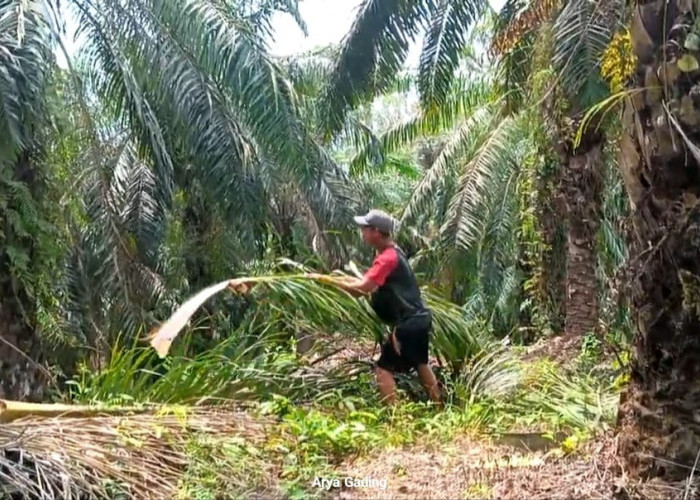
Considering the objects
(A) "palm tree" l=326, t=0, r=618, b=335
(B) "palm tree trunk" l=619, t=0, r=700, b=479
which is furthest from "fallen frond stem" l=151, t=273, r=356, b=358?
(A) "palm tree" l=326, t=0, r=618, b=335

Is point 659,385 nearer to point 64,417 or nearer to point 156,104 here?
point 64,417

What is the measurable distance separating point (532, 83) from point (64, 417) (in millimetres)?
6433

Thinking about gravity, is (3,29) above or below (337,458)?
above

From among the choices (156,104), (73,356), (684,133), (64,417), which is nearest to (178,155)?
(156,104)

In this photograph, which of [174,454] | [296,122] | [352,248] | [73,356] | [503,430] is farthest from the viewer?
[352,248]

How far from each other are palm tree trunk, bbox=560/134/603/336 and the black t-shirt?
10.2ft

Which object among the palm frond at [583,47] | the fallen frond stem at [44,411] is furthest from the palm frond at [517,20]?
the fallen frond stem at [44,411]

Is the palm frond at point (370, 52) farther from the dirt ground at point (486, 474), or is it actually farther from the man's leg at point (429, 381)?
the dirt ground at point (486, 474)

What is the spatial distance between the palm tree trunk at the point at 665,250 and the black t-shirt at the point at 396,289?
276 centimetres

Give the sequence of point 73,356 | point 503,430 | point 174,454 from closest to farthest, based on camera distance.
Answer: point 174,454, point 503,430, point 73,356

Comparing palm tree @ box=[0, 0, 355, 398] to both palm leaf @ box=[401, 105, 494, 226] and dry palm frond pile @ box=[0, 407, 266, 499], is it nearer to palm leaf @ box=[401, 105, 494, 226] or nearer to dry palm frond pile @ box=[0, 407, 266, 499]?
dry palm frond pile @ box=[0, 407, 266, 499]

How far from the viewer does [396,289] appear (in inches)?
267

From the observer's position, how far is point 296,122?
26.4ft

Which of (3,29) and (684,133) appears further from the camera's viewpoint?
(3,29)
